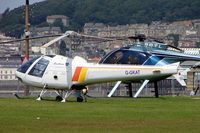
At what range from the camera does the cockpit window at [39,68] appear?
35.3 meters

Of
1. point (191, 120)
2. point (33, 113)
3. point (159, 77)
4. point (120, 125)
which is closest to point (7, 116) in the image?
point (33, 113)

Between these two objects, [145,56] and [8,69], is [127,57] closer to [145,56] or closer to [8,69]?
[145,56]

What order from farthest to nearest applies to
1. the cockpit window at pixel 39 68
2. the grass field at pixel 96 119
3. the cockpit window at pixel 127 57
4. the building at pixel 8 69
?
the building at pixel 8 69 < the cockpit window at pixel 127 57 < the cockpit window at pixel 39 68 < the grass field at pixel 96 119

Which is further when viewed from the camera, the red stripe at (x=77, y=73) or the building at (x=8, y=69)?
the building at (x=8, y=69)

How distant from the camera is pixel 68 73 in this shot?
3453cm

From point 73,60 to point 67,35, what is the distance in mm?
1184

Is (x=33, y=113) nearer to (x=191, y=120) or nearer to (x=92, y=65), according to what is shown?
(x=191, y=120)

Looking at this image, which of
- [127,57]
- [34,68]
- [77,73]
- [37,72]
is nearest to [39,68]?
[37,72]

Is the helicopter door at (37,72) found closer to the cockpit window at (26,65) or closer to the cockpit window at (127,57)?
the cockpit window at (26,65)

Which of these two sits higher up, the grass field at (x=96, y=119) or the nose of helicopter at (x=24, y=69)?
the nose of helicopter at (x=24, y=69)

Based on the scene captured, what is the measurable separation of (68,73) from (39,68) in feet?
5.63

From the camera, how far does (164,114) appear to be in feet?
79.9

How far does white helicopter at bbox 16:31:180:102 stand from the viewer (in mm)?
34344

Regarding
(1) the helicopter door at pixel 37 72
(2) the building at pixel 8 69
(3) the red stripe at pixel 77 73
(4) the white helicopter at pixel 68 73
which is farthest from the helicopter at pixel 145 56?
(2) the building at pixel 8 69
